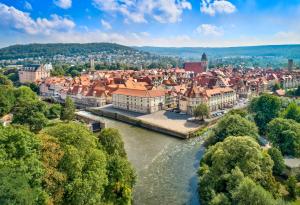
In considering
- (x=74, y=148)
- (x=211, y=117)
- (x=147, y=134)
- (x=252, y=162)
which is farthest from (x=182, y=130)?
(x=74, y=148)

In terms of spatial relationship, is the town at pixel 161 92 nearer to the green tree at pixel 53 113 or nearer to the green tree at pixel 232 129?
the green tree at pixel 53 113

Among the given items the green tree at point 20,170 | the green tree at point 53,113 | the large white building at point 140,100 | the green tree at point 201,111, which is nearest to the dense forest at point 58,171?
the green tree at point 20,170

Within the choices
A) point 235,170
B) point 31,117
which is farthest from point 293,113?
point 31,117

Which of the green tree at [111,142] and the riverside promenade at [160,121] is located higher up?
the green tree at [111,142]

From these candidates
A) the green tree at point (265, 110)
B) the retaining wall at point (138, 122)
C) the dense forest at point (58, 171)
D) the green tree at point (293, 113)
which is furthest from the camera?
the retaining wall at point (138, 122)

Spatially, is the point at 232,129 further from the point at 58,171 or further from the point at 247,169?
the point at 58,171

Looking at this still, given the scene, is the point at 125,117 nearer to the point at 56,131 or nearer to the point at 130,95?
the point at 130,95

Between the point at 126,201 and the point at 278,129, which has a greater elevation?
the point at 278,129
